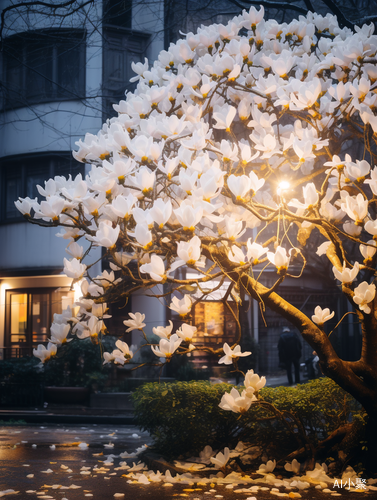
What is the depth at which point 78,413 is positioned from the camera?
47.1 ft

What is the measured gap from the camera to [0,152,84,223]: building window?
19.1 metres

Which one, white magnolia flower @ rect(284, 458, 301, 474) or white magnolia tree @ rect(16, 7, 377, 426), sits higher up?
white magnolia tree @ rect(16, 7, 377, 426)

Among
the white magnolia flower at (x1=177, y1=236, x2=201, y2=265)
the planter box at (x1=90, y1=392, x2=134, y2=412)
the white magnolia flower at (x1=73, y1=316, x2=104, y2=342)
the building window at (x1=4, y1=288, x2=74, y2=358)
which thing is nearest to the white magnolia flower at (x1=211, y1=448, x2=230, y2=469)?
the white magnolia flower at (x1=73, y1=316, x2=104, y2=342)

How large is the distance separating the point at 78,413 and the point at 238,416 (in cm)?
906

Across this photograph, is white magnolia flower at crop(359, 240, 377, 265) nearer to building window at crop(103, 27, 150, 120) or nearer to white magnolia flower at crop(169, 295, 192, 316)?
white magnolia flower at crop(169, 295, 192, 316)

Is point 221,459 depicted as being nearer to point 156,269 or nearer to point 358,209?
point 156,269

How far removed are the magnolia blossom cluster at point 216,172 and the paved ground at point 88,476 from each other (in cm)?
170

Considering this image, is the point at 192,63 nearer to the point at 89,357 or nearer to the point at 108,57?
the point at 89,357

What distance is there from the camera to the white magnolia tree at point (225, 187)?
4.45m

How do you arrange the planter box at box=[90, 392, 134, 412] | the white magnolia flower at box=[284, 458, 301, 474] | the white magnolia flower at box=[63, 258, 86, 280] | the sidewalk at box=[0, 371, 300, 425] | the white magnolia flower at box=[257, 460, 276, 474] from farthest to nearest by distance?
the planter box at box=[90, 392, 134, 412] < the sidewalk at box=[0, 371, 300, 425] < the white magnolia flower at box=[257, 460, 276, 474] < the white magnolia flower at box=[284, 458, 301, 474] < the white magnolia flower at box=[63, 258, 86, 280]

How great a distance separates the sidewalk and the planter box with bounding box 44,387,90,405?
0.56ft

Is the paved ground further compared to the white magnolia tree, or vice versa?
the paved ground

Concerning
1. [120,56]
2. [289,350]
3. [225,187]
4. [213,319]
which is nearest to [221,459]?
[225,187]

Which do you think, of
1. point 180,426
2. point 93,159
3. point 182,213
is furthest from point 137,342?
point 182,213
